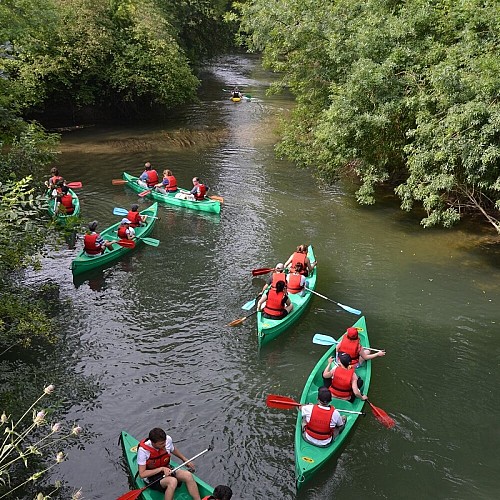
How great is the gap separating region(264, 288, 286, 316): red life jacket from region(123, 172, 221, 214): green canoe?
6.88 m

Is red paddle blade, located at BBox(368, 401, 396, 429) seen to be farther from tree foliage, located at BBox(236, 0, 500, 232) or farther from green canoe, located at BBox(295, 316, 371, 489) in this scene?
tree foliage, located at BBox(236, 0, 500, 232)

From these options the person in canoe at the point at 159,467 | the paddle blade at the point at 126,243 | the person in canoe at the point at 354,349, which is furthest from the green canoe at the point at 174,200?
the person in canoe at the point at 159,467

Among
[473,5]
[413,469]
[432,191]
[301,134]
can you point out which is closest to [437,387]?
[413,469]

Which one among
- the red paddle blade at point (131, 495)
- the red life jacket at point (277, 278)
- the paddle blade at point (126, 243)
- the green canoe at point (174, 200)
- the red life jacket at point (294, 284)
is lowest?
the green canoe at point (174, 200)

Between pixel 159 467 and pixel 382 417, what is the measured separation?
4.03 metres

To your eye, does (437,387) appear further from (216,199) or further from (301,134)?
(301,134)

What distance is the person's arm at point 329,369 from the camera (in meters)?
10.4

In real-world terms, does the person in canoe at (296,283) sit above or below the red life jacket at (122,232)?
above

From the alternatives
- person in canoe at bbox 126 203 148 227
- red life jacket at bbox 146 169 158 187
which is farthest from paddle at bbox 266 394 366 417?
red life jacket at bbox 146 169 158 187

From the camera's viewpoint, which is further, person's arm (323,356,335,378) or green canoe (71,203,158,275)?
green canoe (71,203,158,275)

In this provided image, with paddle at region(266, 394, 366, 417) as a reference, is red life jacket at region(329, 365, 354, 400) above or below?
above

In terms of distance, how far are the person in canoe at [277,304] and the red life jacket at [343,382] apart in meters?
2.65

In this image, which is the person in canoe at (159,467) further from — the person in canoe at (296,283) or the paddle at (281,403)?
the person in canoe at (296,283)

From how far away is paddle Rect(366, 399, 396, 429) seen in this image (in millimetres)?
9680
